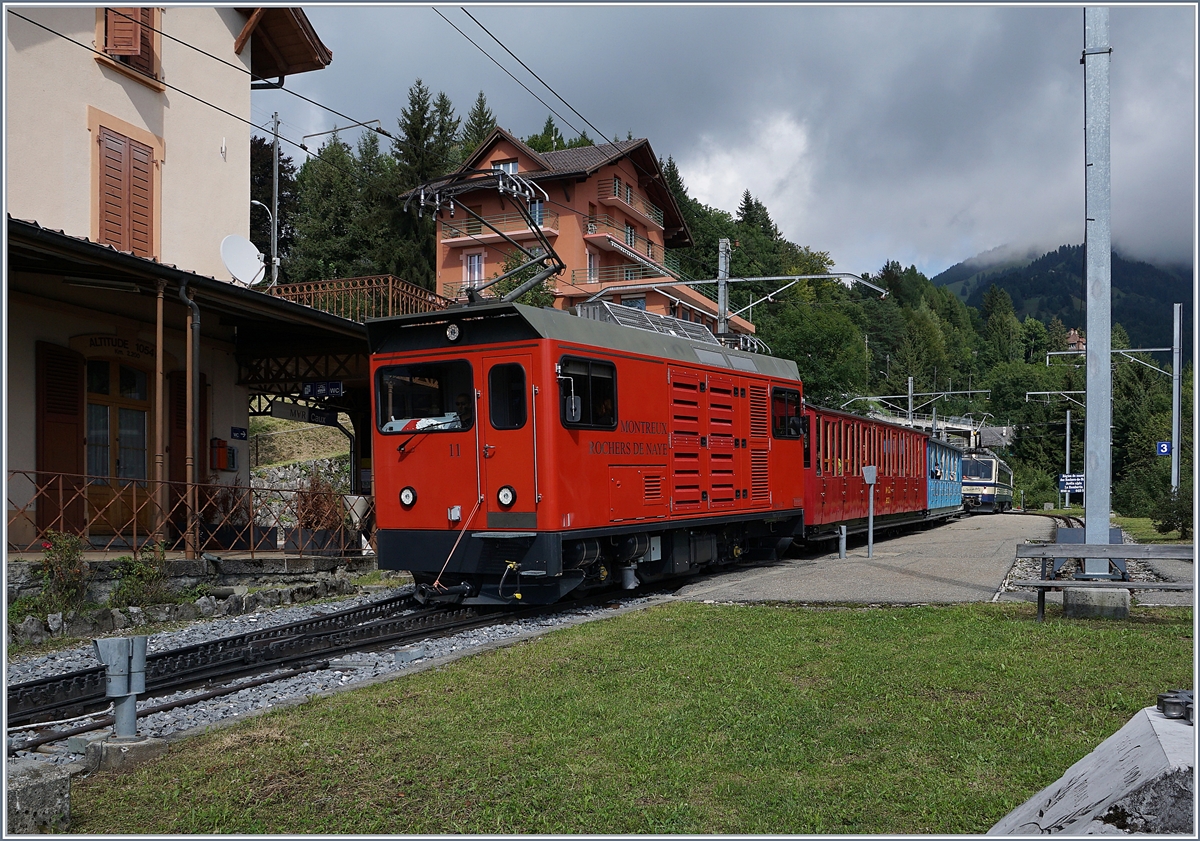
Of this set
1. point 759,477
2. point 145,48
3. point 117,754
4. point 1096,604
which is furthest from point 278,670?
point 145,48

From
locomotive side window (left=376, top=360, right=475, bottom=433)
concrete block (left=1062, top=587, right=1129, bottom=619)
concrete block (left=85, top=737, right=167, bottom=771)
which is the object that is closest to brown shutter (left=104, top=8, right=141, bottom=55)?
locomotive side window (left=376, top=360, right=475, bottom=433)

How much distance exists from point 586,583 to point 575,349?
9.55 feet

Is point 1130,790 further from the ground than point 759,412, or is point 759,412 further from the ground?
point 759,412

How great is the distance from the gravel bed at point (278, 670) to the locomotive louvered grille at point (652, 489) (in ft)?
4.21

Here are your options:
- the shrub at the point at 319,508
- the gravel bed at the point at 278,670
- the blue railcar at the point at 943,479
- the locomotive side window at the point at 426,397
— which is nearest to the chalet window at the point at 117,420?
the shrub at the point at 319,508

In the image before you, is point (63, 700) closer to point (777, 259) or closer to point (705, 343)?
point (705, 343)

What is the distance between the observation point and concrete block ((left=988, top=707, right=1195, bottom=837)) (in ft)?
10.6

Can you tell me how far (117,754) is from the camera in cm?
561

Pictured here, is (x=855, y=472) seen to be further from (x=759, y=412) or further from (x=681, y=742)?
(x=681, y=742)

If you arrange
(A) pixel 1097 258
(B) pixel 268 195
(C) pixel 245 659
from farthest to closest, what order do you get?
(B) pixel 268 195 < (A) pixel 1097 258 < (C) pixel 245 659

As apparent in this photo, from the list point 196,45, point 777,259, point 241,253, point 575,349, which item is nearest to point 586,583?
point 575,349

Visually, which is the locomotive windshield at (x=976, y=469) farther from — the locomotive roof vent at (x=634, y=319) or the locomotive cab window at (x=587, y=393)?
the locomotive cab window at (x=587, y=393)

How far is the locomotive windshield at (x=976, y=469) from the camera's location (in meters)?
48.2

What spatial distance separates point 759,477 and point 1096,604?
6.53 meters
